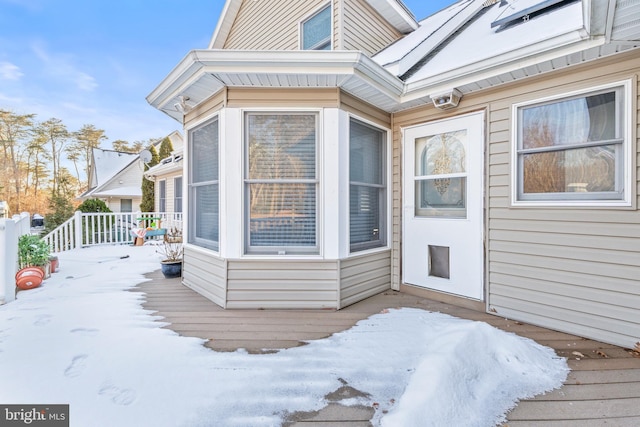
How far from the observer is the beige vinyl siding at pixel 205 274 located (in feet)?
11.3

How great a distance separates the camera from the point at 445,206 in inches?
146

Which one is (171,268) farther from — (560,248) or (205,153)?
(560,248)

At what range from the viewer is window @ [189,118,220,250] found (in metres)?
3.69

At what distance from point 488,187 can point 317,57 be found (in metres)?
2.29

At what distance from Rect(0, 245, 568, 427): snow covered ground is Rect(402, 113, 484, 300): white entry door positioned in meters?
0.76

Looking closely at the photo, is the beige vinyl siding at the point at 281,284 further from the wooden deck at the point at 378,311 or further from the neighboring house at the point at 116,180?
the neighboring house at the point at 116,180

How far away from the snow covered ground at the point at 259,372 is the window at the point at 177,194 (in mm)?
7481

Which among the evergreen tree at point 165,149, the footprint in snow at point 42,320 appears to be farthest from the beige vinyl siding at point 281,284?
the evergreen tree at point 165,149

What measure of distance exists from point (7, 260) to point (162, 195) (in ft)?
28.9

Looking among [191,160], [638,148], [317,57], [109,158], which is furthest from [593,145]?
[109,158]

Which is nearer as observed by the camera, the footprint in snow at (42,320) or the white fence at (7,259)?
the footprint in snow at (42,320)

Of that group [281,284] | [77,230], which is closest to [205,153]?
[281,284]

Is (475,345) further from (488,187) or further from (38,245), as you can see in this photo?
(38,245)

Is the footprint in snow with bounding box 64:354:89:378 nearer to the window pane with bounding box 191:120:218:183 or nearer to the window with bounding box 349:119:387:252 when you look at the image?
the window pane with bounding box 191:120:218:183
